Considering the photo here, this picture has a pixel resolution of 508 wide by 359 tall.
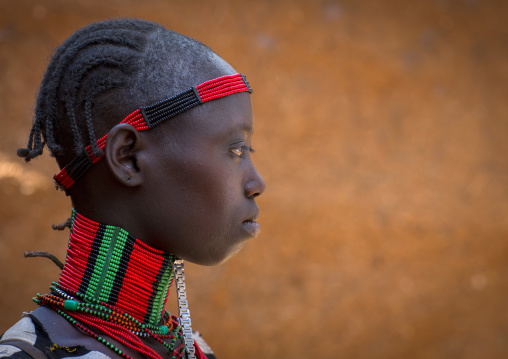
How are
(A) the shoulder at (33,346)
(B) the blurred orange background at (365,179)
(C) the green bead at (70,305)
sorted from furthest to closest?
(B) the blurred orange background at (365,179) < (C) the green bead at (70,305) < (A) the shoulder at (33,346)

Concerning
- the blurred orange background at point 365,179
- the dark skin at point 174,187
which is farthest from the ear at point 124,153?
the blurred orange background at point 365,179

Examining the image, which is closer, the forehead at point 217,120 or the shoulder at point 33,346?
the shoulder at point 33,346

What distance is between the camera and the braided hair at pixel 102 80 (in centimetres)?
163

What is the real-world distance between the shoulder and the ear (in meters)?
0.46

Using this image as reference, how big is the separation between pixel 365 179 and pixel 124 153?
3019mm

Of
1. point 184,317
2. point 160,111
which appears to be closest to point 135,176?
point 160,111

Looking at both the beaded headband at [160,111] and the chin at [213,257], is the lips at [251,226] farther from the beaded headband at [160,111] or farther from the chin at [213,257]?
the beaded headband at [160,111]

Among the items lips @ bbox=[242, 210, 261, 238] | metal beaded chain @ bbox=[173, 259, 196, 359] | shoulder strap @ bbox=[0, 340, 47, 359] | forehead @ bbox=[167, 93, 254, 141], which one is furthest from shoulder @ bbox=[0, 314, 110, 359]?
forehead @ bbox=[167, 93, 254, 141]

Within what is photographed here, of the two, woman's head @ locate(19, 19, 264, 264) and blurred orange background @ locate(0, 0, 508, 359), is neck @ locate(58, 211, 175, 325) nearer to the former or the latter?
woman's head @ locate(19, 19, 264, 264)

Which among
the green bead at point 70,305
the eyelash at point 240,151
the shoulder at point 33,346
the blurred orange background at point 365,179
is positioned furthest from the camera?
the blurred orange background at point 365,179

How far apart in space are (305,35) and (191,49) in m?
2.65

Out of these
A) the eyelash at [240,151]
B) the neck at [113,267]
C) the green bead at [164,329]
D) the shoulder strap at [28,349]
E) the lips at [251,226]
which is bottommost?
the shoulder strap at [28,349]

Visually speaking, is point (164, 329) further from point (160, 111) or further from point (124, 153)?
point (160, 111)

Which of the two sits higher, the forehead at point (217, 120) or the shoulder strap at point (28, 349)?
the forehead at point (217, 120)
